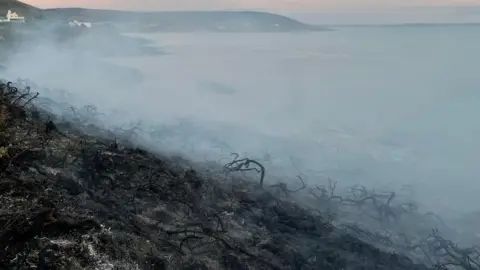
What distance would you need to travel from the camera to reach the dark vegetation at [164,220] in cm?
525

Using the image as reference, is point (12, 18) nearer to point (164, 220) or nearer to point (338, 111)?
point (338, 111)

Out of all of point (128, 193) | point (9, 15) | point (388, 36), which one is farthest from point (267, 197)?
point (388, 36)

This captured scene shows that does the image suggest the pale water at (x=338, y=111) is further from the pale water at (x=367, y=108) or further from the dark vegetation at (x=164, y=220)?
the dark vegetation at (x=164, y=220)

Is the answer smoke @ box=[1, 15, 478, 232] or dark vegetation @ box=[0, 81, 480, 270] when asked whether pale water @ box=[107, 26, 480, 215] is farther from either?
dark vegetation @ box=[0, 81, 480, 270]

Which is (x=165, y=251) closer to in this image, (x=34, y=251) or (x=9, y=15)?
(x=34, y=251)

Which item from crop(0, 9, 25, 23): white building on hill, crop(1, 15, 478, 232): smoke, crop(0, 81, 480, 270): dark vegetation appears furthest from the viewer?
crop(0, 9, 25, 23): white building on hill

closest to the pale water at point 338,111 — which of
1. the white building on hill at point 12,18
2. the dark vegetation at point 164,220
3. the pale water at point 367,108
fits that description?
the pale water at point 367,108

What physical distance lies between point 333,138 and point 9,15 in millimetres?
29973

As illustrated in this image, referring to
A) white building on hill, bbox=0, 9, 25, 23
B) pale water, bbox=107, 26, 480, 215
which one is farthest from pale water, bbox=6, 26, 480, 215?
white building on hill, bbox=0, 9, 25, 23

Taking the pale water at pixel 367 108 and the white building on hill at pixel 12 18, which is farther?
the white building on hill at pixel 12 18

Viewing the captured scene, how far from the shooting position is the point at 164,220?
6.67 metres

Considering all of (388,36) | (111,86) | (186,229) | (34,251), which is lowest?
(388,36)

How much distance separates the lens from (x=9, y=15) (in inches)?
1612

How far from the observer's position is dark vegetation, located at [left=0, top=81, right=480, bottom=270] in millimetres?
5254
